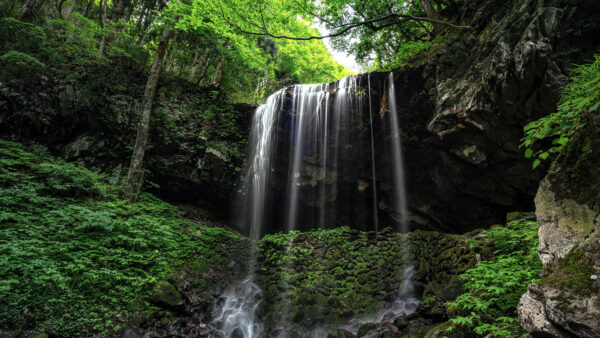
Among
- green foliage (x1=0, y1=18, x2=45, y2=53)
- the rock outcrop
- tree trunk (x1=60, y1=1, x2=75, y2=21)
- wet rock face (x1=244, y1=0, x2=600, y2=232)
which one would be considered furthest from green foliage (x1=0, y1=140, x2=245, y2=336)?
tree trunk (x1=60, y1=1, x2=75, y2=21)

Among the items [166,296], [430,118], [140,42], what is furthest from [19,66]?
[430,118]

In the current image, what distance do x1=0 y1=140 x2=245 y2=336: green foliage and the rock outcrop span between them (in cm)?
511

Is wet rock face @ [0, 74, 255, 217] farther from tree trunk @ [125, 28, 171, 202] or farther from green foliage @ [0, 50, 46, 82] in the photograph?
tree trunk @ [125, 28, 171, 202]

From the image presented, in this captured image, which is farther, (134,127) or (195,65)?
(195,65)

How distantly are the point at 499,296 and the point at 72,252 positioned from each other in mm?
6248

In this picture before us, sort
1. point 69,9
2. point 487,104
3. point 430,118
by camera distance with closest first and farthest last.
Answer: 1. point 487,104
2. point 430,118
3. point 69,9

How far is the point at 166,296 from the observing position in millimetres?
4410

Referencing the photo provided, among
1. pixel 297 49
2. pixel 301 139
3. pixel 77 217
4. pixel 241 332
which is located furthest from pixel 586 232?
pixel 297 49

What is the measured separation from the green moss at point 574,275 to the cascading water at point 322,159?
6778 millimetres

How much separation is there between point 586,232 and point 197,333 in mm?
5271

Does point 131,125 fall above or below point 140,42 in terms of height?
below

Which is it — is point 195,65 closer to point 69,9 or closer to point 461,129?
point 69,9

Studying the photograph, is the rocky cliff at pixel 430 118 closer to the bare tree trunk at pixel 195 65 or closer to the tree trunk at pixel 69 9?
the bare tree trunk at pixel 195 65

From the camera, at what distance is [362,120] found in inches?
347
